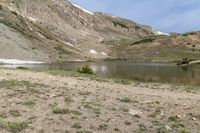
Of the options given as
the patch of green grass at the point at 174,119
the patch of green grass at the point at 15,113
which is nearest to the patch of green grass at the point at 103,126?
Result: the patch of green grass at the point at 174,119

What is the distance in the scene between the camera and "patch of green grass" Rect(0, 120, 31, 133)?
50.2 feet

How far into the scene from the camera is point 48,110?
1869 centimetres

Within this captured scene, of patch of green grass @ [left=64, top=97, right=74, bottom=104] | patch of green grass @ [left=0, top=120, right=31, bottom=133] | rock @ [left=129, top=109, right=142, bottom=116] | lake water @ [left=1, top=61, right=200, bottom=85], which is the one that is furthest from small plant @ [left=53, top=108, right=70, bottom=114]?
lake water @ [left=1, top=61, right=200, bottom=85]

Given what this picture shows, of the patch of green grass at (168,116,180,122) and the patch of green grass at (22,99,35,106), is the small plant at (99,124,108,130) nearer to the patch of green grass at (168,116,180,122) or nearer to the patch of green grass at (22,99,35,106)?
the patch of green grass at (168,116,180,122)

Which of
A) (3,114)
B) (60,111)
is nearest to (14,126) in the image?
(3,114)

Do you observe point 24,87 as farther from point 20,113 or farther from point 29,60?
point 29,60

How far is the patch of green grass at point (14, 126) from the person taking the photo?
50.2 feet

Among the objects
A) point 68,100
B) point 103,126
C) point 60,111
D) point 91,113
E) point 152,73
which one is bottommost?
point 103,126

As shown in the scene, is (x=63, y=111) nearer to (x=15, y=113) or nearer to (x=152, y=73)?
(x=15, y=113)

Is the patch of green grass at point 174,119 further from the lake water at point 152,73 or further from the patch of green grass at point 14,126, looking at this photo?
the lake water at point 152,73

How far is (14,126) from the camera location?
612 inches

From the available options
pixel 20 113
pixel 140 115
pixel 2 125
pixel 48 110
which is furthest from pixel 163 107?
pixel 2 125

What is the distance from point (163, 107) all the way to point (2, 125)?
8706 millimetres

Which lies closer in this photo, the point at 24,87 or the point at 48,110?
the point at 48,110
